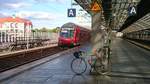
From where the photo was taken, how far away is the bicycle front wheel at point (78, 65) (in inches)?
581

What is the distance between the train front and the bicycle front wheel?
29.4 metres

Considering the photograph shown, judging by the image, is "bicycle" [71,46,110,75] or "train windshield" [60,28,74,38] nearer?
"bicycle" [71,46,110,75]

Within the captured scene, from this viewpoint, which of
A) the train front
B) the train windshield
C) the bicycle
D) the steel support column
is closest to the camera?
the bicycle

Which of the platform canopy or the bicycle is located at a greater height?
the platform canopy

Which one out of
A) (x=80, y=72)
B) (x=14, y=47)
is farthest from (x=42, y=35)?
(x=80, y=72)

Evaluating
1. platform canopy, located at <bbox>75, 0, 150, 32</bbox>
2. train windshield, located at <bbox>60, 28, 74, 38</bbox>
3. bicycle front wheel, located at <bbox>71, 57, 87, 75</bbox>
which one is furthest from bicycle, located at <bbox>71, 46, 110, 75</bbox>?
train windshield, located at <bbox>60, 28, 74, 38</bbox>

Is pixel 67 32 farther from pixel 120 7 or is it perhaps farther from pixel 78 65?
pixel 78 65

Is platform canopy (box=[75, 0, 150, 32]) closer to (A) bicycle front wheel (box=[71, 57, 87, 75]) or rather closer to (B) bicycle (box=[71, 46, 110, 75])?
(B) bicycle (box=[71, 46, 110, 75])

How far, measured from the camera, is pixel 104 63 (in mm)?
14406

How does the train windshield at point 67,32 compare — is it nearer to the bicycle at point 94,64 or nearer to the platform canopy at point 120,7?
the platform canopy at point 120,7

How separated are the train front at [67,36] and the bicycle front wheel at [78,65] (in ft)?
96.5

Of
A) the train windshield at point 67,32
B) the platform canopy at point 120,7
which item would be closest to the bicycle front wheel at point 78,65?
the platform canopy at point 120,7

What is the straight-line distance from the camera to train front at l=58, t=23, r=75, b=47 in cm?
4453

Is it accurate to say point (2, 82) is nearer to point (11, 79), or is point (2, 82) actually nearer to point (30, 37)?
point (11, 79)
